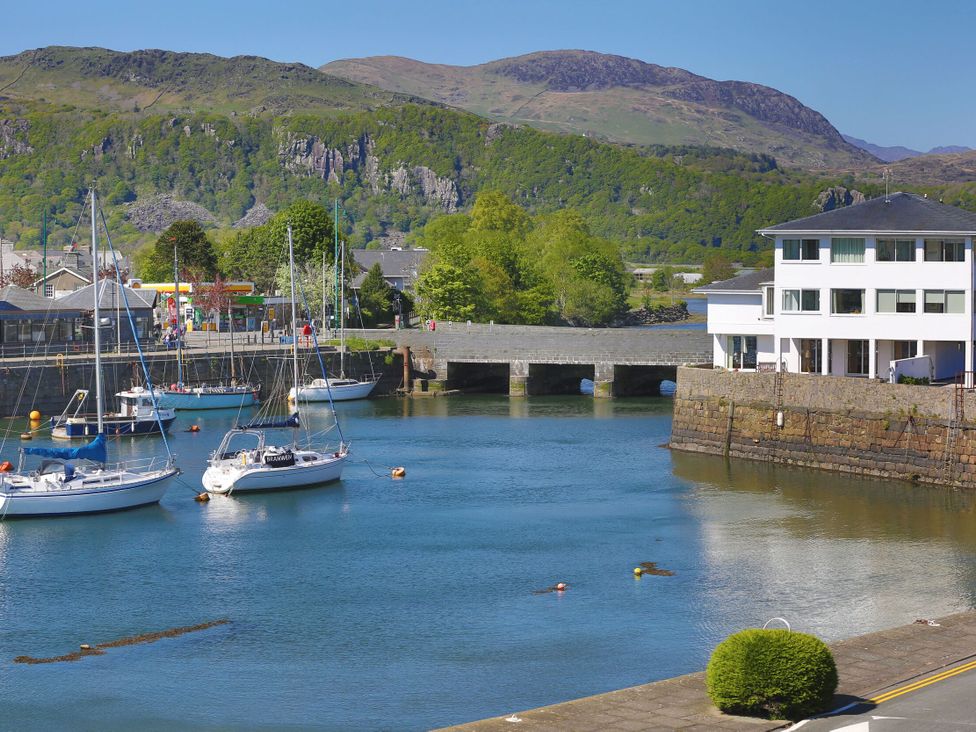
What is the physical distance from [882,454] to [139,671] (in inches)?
1492

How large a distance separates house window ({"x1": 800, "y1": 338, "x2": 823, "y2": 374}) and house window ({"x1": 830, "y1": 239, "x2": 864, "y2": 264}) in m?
4.55

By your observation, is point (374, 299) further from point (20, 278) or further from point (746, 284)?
point (746, 284)

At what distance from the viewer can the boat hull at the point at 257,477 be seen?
66.4m

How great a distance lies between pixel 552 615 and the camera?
1772 inches

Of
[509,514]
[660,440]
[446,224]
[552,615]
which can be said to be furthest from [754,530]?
[446,224]

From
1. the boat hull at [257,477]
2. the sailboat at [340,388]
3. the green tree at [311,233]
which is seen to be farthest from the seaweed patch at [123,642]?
the green tree at [311,233]

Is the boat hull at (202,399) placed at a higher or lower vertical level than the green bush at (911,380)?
lower

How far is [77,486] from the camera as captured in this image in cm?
6097

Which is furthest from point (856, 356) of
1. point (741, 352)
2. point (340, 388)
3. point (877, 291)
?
point (340, 388)

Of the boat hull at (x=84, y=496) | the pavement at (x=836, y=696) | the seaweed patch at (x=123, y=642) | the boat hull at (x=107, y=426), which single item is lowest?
the seaweed patch at (x=123, y=642)

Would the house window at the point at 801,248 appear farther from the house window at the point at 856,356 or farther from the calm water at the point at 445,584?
the calm water at the point at 445,584

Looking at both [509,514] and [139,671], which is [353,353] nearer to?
[509,514]

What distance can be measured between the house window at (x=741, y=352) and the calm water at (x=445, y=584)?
315 inches

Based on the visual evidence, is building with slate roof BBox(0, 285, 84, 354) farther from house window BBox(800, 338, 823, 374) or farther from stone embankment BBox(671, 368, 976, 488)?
house window BBox(800, 338, 823, 374)
